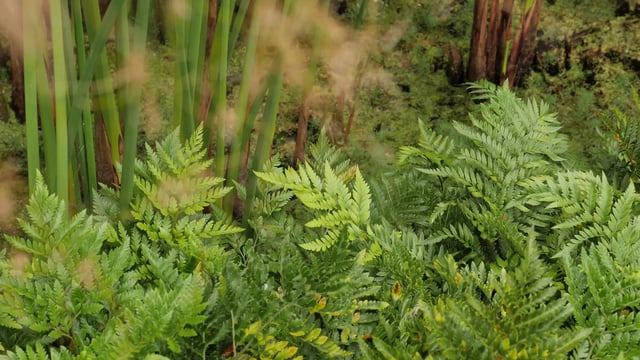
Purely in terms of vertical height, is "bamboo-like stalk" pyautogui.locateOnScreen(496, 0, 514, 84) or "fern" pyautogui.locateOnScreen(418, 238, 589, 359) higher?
"bamboo-like stalk" pyautogui.locateOnScreen(496, 0, 514, 84)

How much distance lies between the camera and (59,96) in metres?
0.71

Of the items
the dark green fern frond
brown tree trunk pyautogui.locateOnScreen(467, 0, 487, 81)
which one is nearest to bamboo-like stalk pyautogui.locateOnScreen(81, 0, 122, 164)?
the dark green fern frond

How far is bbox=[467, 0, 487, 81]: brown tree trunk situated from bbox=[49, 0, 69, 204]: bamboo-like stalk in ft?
3.68

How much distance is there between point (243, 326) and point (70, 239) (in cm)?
21

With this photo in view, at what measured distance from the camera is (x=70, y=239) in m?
0.68

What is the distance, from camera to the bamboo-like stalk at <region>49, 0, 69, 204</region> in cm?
70

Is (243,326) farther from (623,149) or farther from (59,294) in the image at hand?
(623,149)

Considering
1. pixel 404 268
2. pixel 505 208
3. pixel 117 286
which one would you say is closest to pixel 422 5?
pixel 505 208

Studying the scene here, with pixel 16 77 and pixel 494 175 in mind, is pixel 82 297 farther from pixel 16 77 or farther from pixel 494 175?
pixel 16 77

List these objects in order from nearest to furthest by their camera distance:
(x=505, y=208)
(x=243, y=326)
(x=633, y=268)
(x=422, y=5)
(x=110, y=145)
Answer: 1. (x=243, y=326)
2. (x=633, y=268)
3. (x=505, y=208)
4. (x=110, y=145)
5. (x=422, y=5)

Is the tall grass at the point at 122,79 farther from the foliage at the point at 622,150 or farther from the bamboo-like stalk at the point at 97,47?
the foliage at the point at 622,150

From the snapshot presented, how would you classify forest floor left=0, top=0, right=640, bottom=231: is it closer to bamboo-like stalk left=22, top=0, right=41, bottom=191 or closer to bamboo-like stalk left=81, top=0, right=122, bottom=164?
bamboo-like stalk left=81, top=0, right=122, bottom=164

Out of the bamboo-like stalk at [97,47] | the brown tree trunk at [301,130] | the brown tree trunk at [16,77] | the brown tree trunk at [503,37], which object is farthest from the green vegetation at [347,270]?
the brown tree trunk at [503,37]

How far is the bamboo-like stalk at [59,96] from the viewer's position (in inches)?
27.4
